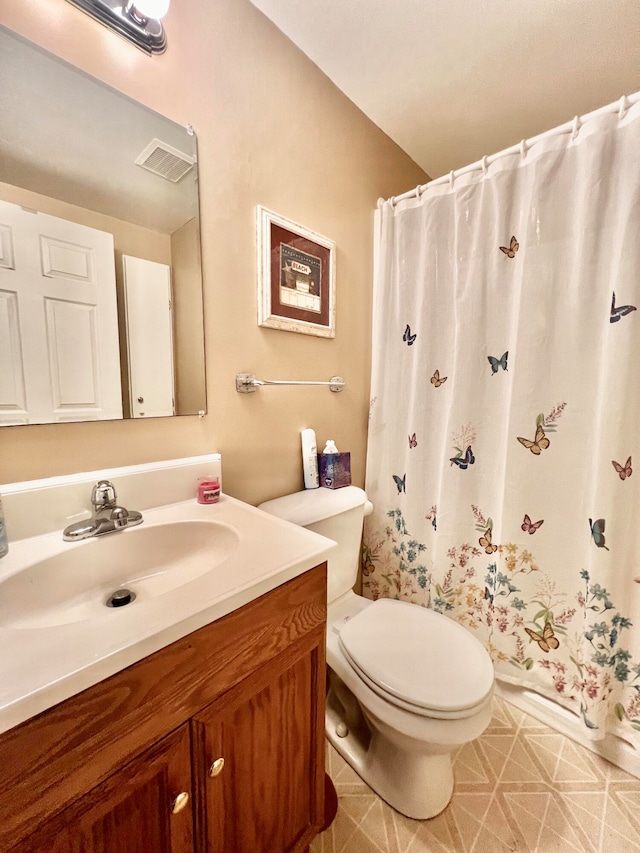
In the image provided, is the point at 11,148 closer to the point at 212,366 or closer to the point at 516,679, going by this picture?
the point at 212,366

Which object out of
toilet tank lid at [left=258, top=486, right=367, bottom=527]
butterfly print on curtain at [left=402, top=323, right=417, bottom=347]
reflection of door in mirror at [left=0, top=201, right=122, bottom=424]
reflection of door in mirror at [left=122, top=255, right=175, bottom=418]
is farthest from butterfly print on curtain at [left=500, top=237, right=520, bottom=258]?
reflection of door in mirror at [left=0, top=201, right=122, bottom=424]

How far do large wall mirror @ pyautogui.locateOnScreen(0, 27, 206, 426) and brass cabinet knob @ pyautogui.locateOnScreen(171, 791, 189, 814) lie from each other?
0.72 metres

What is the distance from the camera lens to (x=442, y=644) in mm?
994

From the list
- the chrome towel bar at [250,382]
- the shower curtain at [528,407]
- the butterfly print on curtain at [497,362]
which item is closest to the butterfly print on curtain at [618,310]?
the shower curtain at [528,407]

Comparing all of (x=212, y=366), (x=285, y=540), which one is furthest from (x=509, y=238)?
(x=285, y=540)

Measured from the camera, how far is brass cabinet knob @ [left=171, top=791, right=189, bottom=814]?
51 cm

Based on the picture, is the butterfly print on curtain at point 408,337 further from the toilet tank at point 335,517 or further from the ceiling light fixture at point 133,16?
the ceiling light fixture at point 133,16

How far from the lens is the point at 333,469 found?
1.26 meters

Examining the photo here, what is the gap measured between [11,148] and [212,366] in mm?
574

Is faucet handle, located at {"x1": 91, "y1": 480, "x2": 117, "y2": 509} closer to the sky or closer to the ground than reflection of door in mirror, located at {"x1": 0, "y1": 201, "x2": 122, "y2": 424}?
closer to the ground

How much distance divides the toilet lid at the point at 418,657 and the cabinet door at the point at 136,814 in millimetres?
511

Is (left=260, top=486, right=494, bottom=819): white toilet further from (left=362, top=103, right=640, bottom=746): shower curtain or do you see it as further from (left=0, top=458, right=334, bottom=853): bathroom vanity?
(left=362, top=103, right=640, bottom=746): shower curtain

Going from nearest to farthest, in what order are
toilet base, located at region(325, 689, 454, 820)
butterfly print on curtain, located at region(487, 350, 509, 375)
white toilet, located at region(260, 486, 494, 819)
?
white toilet, located at region(260, 486, 494, 819), toilet base, located at region(325, 689, 454, 820), butterfly print on curtain, located at region(487, 350, 509, 375)

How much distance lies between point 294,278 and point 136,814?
126cm
